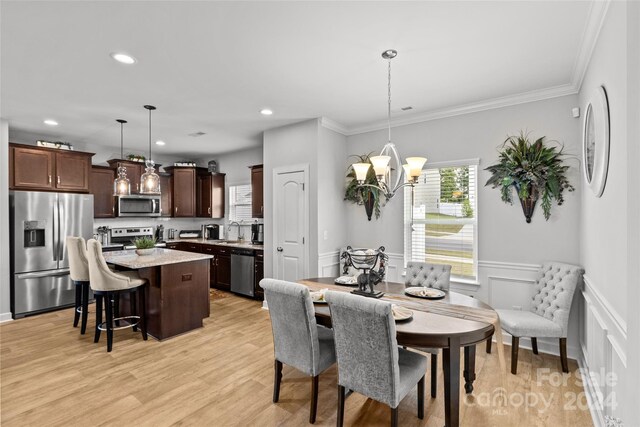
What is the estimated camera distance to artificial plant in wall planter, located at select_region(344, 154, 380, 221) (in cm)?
441

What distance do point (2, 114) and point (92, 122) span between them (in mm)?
954

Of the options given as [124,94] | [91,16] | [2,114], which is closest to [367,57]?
[91,16]

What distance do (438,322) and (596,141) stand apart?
1.77 metres

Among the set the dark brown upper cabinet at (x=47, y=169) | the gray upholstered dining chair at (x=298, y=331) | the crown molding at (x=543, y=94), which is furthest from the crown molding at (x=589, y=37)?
the dark brown upper cabinet at (x=47, y=169)

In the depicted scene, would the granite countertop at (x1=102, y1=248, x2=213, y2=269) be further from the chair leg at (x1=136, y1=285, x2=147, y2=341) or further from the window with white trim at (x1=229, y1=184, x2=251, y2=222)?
the window with white trim at (x1=229, y1=184, x2=251, y2=222)

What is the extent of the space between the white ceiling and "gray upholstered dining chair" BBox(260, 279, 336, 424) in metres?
1.82

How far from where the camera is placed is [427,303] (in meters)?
2.45

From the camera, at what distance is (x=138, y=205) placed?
6137 millimetres

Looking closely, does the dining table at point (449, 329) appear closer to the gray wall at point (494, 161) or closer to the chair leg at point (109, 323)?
the gray wall at point (494, 161)

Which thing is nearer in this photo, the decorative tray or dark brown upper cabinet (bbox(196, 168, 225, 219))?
the decorative tray

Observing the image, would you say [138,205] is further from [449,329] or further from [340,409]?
[449,329]

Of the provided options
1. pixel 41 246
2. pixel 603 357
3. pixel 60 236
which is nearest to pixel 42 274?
pixel 41 246

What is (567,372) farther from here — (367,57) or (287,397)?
(367,57)

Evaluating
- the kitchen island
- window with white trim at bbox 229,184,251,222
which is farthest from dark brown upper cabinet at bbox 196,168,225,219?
the kitchen island
